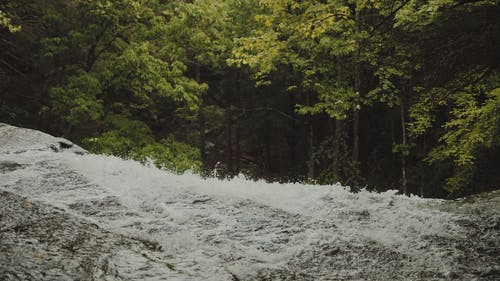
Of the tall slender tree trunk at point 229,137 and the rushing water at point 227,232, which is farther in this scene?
the tall slender tree trunk at point 229,137

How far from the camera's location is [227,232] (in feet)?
16.4

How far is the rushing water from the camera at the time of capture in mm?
3887

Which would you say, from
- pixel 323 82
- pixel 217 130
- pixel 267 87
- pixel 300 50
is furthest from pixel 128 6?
pixel 217 130

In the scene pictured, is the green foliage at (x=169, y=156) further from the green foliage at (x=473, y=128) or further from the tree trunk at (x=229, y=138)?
the green foliage at (x=473, y=128)

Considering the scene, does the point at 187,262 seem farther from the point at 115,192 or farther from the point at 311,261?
the point at 115,192

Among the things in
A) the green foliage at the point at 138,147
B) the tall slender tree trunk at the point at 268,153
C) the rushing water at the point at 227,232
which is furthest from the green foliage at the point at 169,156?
the tall slender tree trunk at the point at 268,153

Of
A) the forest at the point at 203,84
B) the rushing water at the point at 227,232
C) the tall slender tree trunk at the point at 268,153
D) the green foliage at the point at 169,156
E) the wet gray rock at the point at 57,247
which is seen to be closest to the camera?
the wet gray rock at the point at 57,247

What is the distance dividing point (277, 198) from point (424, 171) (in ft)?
44.0

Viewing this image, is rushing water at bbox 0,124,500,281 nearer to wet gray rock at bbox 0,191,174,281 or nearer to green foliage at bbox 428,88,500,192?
wet gray rock at bbox 0,191,174,281

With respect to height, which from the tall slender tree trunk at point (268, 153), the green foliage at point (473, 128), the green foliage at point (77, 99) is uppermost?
the green foliage at point (77, 99)

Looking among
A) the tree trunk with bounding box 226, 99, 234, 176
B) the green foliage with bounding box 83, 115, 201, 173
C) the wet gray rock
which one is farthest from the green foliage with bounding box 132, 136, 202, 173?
the wet gray rock

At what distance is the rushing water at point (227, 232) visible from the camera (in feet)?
12.8

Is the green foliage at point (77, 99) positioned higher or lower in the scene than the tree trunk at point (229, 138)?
higher

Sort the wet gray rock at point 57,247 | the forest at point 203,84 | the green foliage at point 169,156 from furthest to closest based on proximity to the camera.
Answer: the green foliage at point 169,156 → the forest at point 203,84 → the wet gray rock at point 57,247
